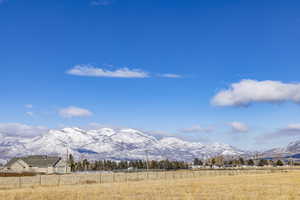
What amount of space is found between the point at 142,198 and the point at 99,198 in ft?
11.4

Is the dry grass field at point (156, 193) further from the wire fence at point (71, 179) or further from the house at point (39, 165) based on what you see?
the house at point (39, 165)

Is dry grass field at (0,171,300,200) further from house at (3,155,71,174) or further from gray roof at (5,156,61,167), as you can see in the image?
gray roof at (5,156,61,167)

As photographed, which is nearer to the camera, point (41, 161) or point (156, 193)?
point (156, 193)

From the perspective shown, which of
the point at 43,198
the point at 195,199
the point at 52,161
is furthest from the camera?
the point at 52,161

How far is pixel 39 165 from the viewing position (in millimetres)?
139125

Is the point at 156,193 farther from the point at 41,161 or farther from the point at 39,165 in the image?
the point at 41,161

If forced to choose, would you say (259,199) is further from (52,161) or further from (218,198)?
(52,161)

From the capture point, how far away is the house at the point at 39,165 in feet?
452

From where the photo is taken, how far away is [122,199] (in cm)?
3319

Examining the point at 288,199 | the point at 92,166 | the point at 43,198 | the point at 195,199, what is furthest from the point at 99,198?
the point at 92,166

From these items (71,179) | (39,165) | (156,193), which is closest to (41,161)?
(39,165)

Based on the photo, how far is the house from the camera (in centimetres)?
13762

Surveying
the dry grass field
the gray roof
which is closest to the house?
the gray roof

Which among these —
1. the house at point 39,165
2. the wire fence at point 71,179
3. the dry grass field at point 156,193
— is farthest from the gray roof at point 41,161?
the dry grass field at point 156,193
